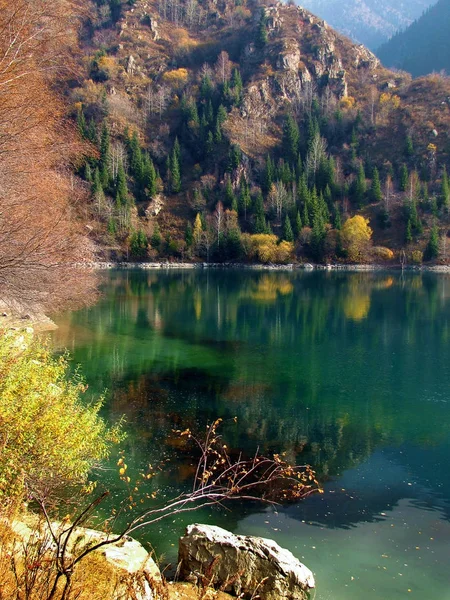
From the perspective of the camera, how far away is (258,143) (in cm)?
13738

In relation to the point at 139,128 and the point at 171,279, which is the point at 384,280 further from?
the point at 139,128

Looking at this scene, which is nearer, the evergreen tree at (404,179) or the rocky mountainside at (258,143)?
the rocky mountainside at (258,143)

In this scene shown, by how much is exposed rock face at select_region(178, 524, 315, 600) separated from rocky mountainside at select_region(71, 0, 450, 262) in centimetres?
8945

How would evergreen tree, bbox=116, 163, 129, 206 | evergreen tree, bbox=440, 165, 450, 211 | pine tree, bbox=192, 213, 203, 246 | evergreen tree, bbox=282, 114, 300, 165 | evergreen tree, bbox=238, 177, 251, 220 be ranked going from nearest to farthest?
1. evergreen tree, bbox=440, 165, 450, 211
2. pine tree, bbox=192, 213, 203, 246
3. evergreen tree, bbox=116, 163, 129, 206
4. evergreen tree, bbox=238, 177, 251, 220
5. evergreen tree, bbox=282, 114, 300, 165

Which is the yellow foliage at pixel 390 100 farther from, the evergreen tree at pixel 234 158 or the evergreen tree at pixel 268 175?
the evergreen tree at pixel 234 158

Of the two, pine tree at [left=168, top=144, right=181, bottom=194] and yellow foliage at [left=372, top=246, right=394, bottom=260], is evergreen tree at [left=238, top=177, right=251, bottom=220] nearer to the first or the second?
pine tree at [left=168, top=144, right=181, bottom=194]

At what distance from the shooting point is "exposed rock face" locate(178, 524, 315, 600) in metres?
8.19

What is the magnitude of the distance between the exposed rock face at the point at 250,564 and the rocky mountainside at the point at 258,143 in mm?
89449

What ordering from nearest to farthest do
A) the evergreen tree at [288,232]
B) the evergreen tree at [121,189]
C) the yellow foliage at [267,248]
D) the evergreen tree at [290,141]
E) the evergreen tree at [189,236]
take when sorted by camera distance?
the yellow foliage at [267,248] → the evergreen tree at [288,232] → the evergreen tree at [189,236] → the evergreen tree at [121,189] → the evergreen tree at [290,141]

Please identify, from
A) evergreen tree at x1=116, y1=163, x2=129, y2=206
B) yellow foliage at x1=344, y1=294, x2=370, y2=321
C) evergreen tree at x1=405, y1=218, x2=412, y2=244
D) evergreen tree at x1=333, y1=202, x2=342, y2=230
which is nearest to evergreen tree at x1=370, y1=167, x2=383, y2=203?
evergreen tree at x1=333, y1=202, x2=342, y2=230

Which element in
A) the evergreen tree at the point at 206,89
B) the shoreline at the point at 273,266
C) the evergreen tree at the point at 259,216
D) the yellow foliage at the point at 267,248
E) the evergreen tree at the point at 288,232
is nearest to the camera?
the shoreline at the point at 273,266

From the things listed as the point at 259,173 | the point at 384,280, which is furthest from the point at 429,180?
the point at 384,280

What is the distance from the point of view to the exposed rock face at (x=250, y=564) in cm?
819

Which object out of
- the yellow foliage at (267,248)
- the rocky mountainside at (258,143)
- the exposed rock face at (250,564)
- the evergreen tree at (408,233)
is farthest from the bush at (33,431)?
the evergreen tree at (408,233)
